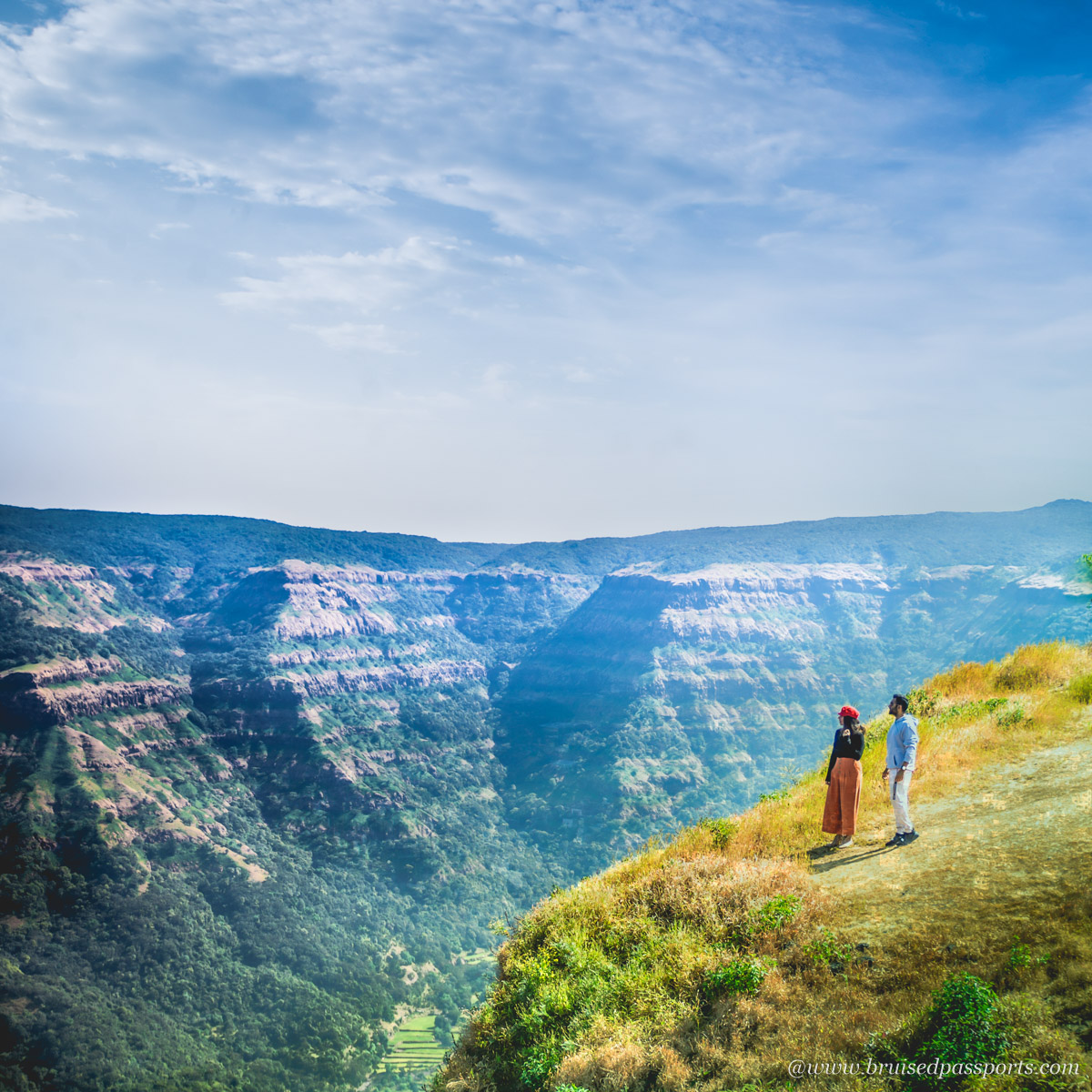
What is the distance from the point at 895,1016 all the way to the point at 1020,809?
5958 mm

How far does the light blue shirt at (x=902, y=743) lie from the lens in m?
11.8

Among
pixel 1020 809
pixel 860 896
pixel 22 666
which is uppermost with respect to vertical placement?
pixel 1020 809

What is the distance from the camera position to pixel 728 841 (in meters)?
13.5

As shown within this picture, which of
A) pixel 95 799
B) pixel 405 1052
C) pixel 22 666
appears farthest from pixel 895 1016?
pixel 22 666

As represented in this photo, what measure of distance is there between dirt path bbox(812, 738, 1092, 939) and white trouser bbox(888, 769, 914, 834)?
30 cm

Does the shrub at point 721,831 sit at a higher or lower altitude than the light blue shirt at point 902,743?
lower

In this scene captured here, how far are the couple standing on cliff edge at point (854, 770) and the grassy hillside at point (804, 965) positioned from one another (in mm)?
500

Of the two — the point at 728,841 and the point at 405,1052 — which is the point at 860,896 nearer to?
the point at 728,841

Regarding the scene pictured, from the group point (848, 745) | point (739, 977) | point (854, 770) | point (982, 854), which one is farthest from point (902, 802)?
point (739, 977)

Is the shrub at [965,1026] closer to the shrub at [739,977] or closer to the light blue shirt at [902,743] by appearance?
the shrub at [739,977]

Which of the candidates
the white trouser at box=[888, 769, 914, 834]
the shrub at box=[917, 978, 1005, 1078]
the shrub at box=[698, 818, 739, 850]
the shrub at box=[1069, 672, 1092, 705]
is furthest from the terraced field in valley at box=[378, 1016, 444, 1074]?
the shrub at box=[917, 978, 1005, 1078]

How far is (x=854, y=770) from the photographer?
12.2 metres

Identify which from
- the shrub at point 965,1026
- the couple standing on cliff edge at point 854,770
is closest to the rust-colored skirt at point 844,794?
the couple standing on cliff edge at point 854,770

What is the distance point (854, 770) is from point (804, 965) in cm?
458
